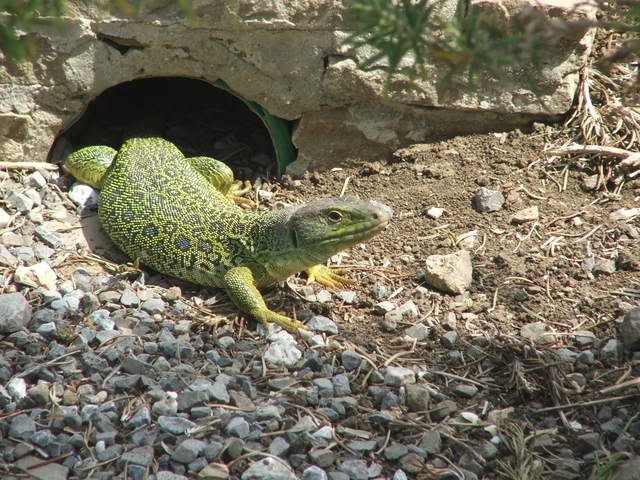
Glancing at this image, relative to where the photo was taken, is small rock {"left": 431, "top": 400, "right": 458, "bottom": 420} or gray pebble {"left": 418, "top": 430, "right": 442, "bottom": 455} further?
small rock {"left": 431, "top": 400, "right": 458, "bottom": 420}

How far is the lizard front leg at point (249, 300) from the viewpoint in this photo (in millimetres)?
5164

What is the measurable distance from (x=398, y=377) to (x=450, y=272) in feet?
3.59

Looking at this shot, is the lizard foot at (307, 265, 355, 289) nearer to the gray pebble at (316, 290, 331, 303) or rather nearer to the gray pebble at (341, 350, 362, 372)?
the gray pebble at (316, 290, 331, 303)

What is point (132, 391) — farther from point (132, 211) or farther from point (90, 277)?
point (132, 211)

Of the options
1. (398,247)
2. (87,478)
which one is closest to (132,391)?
(87,478)

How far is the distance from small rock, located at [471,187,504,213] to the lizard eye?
134 cm

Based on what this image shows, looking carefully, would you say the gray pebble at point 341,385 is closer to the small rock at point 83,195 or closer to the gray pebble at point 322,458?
the gray pebble at point 322,458

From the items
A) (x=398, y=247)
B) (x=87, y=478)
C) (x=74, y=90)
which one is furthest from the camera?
(x=74, y=90)

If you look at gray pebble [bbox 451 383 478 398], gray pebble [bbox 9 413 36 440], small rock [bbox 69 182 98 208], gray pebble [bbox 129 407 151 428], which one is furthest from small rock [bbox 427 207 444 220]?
gray pebble [bbox 9 413 36 440]

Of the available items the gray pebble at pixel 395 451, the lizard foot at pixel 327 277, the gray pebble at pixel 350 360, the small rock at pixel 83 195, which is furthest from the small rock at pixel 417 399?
the small rock at pixel 83 195

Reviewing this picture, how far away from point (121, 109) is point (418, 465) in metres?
5.23

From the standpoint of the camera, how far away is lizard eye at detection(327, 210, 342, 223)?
5.23 metres

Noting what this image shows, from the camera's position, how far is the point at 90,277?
5.55 m

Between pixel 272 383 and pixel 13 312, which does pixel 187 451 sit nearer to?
pixel 272 383
